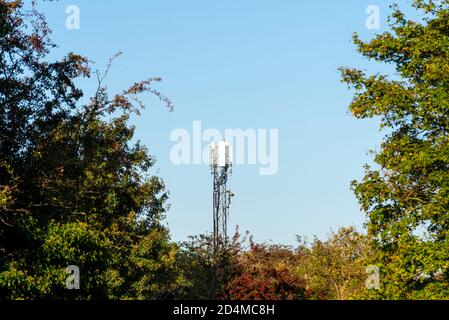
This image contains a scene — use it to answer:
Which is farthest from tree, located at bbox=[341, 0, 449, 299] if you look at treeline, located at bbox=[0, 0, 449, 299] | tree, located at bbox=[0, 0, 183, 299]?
tree, located at bbox=[0, 0, 183, 299]

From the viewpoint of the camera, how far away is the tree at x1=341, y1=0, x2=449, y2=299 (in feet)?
84.2

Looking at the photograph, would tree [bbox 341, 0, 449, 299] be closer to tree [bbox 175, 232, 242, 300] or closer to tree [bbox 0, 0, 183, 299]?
tree [bbox 0, 0, 183, 299]

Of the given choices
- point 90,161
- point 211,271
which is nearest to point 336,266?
point 211,271

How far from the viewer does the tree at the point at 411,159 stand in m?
25.7

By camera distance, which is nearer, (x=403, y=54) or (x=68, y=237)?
A: (x=68, y=237)

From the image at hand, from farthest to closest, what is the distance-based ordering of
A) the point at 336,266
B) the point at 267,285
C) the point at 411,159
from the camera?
the point at 336,266 → the point at 267,285 → the point at 411,159


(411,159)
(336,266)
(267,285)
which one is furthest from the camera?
(336,266)

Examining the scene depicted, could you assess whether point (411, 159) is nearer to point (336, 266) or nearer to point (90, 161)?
point (90, 161)

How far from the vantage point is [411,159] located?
26.1m

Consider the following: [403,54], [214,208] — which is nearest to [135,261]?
[214,208]

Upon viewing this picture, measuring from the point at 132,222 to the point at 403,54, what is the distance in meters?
25.4

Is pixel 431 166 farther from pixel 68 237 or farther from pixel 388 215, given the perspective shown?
pixel 68 237

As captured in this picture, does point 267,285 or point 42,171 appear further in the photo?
point 267,285
